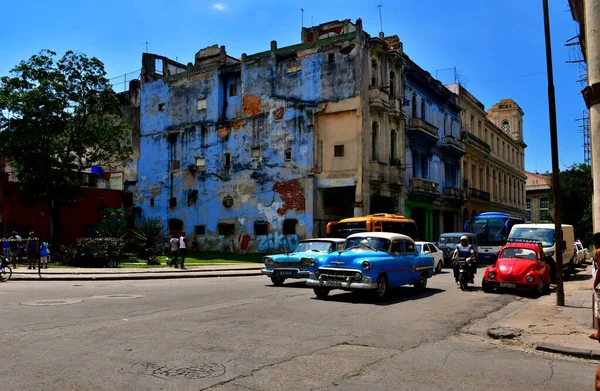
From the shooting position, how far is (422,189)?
39.1 metres

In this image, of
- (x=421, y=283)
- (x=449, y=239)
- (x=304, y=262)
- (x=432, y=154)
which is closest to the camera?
(x=421, y=283)

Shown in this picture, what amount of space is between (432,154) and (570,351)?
36.3 metres

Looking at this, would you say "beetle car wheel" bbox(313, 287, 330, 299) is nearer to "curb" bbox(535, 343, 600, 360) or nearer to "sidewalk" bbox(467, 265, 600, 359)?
"sidewalk" bbox(467, 265, 600, 359)

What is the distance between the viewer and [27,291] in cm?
1549

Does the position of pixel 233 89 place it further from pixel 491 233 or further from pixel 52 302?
pixel 52 302

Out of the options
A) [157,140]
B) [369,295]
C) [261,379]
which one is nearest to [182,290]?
[369,295]

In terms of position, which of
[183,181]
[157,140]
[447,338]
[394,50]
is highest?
[394,50]

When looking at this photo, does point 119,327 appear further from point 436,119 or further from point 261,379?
point 436,119

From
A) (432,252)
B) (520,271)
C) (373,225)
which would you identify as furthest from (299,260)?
(373,225)

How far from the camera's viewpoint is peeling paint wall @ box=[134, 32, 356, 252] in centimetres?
3547

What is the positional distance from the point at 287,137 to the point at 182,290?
2143 centimetres

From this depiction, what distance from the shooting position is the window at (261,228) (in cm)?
3675

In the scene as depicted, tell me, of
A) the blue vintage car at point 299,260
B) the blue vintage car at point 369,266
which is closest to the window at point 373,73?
the blue vintage car at point 299,260

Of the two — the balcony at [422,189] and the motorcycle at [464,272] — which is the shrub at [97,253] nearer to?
the motorcycle at [464,272]
